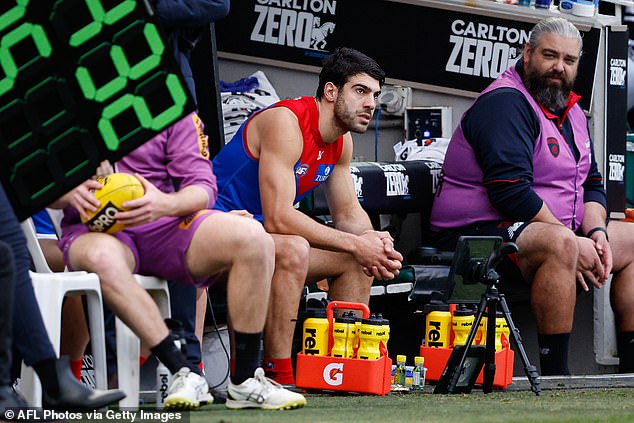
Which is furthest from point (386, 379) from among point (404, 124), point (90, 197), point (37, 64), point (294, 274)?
point (404, 124)

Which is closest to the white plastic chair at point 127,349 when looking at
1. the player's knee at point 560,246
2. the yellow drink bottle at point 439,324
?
the yellow drink bottle at point 439,324

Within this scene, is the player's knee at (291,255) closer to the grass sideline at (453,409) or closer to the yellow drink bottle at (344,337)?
the yellow drink bottle at (344,337)

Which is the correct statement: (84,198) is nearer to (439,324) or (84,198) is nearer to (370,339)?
(370,339)

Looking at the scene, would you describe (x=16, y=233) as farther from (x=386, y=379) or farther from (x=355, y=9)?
(x=355, y=9)

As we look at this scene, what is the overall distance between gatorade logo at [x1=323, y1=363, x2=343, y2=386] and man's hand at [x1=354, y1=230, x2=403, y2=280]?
0.64 m

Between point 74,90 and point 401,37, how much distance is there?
379 cm

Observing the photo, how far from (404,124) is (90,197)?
12.2ft

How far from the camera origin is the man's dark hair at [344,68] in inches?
243

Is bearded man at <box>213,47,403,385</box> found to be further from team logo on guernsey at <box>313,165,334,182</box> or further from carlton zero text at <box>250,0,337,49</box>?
carlton zero text at <box>250,0,337,49</box>

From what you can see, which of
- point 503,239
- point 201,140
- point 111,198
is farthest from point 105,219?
point 503,239

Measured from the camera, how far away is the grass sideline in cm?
402

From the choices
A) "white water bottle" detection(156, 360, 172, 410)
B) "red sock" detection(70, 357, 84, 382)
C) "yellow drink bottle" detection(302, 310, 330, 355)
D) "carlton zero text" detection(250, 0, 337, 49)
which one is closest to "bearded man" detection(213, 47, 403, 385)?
"yellow drink bottle" detection(302, 310, 330, 355)

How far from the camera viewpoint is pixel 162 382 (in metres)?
4.55

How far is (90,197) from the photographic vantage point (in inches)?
176
